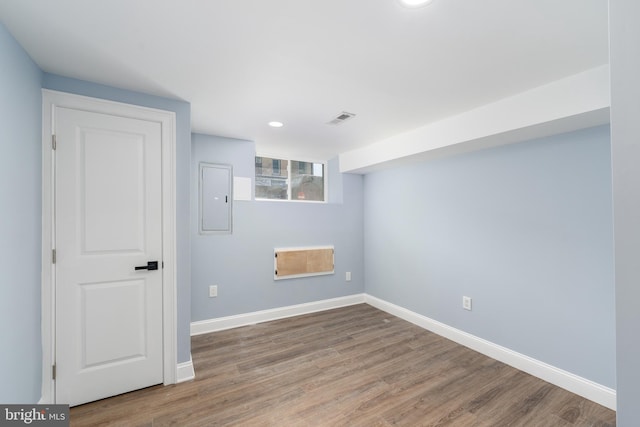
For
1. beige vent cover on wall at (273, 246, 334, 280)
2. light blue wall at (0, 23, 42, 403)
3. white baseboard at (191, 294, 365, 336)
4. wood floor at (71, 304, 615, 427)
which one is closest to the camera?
light blue wall at (0, 23, 42, 403)

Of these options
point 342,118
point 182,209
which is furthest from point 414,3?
point 182,209

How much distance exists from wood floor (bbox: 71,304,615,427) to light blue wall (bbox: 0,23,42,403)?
573 mm

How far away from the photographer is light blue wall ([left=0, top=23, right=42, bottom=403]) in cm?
144

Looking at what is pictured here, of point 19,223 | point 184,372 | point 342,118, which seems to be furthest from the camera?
point 342,118

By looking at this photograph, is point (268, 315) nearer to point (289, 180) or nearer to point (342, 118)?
point (289, 180)

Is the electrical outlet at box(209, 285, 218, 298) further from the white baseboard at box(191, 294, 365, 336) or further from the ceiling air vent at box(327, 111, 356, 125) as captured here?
the ceiling air vent at box(327, 111, 356, 125)

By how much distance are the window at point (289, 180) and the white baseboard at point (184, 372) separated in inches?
84.0

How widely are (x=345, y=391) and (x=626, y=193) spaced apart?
2.14m

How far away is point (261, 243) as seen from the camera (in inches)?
144

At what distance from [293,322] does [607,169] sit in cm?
340

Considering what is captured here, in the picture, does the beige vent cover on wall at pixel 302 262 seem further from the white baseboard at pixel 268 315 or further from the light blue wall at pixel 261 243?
the white baseboard at pixel 268 315

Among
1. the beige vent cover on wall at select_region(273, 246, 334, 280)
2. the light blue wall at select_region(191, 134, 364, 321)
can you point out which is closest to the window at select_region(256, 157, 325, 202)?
the light blue wall at select_region(191, 134, 364, 321)

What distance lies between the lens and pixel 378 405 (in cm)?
201

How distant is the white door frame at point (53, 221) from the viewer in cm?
188
